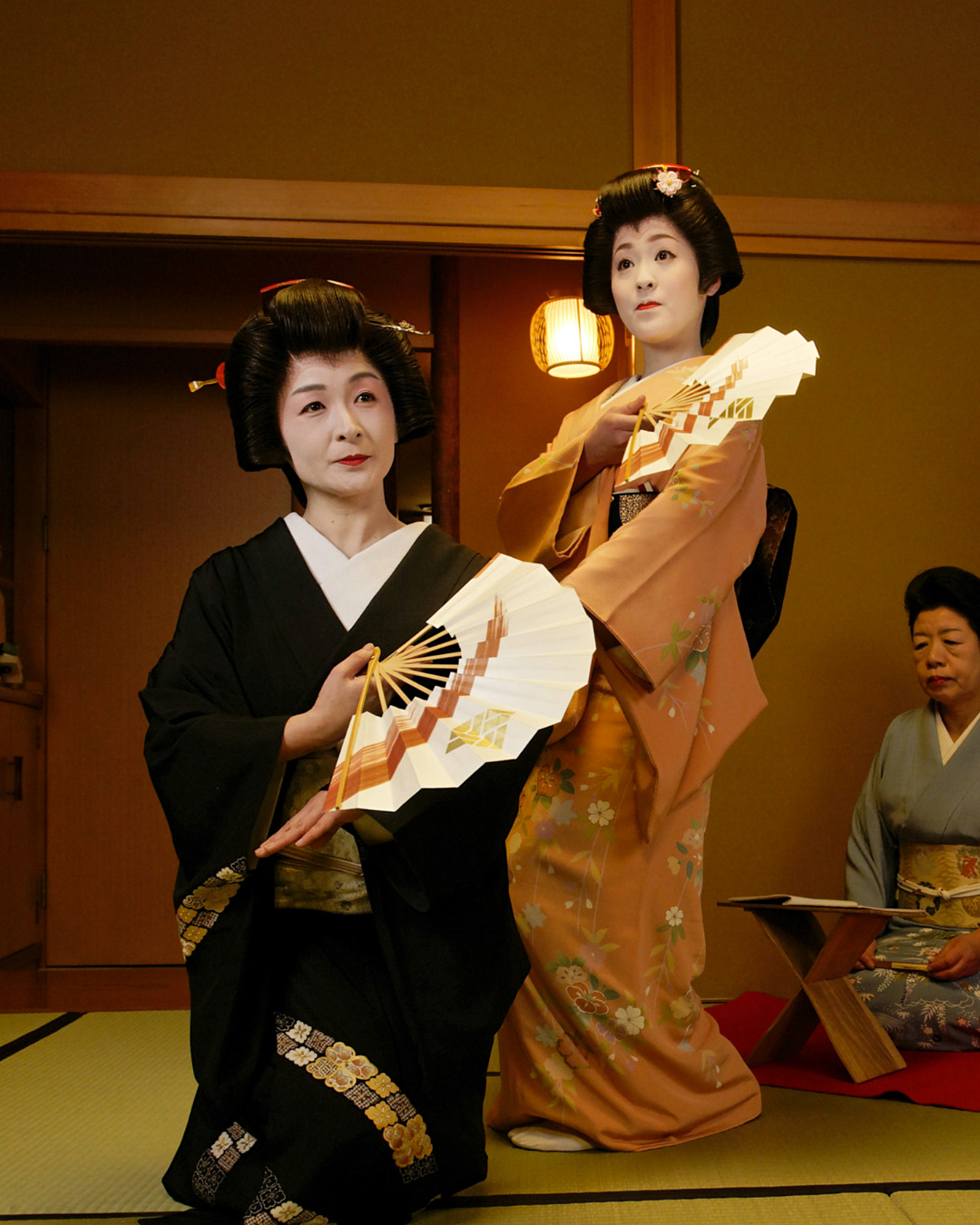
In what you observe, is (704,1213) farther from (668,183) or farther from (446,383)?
(446,383)

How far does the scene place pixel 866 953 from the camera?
2.73 metres

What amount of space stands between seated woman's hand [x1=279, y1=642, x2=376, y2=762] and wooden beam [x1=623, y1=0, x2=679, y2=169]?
2442 mm

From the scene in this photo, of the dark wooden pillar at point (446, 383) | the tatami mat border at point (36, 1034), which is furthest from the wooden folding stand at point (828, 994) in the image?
the dark wooden pillar at point (446, 383)

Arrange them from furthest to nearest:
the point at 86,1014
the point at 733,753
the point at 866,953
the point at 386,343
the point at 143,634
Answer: the point at 143,634, the point at 733,753, the point at 86,1014, the point at 866,953, the point at 386,343

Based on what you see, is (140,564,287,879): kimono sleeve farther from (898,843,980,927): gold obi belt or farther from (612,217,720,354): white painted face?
(898,843,980,927): gold obi belt

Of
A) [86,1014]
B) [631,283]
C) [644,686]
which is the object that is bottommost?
[86,1014]

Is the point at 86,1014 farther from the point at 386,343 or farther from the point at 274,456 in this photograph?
the point at 386,343

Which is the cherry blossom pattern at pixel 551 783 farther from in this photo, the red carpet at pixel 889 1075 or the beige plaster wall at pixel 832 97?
the beige plaster wall at pixel 832 97

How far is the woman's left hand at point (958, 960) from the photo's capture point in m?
2.56

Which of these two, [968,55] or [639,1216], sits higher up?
[968,55]

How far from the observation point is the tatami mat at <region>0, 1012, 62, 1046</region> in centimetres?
287

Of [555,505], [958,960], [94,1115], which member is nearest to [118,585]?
[94,1115]

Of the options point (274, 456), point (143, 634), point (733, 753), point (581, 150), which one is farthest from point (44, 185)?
point (733, 753)

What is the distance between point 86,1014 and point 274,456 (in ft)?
6.56
